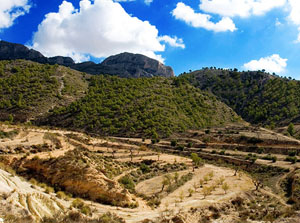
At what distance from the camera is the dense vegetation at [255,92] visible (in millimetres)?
82956

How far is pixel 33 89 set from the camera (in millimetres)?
69000

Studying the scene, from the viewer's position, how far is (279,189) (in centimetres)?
2881

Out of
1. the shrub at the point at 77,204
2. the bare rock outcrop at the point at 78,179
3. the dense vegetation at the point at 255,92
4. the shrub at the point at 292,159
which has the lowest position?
the shrub at the point at 77,204

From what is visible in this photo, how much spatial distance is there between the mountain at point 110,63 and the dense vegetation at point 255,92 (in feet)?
134

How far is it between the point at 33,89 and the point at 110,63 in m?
111

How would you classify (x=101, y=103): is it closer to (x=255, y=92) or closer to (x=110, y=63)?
(x=255, y=92)

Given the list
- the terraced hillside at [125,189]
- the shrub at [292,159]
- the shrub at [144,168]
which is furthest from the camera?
the shrub at [292,159]

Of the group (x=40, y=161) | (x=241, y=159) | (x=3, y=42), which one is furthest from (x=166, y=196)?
(x=3, y=42)

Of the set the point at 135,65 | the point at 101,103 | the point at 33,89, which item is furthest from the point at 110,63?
the point at 33,89

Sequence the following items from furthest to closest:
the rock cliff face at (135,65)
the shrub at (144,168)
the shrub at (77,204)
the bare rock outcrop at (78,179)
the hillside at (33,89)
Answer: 1. the rock cliff face at (135,65)
2. the hillside at (33,89)
3. the shrub at (144,168)
4. the bare rock outcrop at (78,179)
5. the shrub at (77,204)

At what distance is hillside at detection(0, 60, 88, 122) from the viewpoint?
60969mm

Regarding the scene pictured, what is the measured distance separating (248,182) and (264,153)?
64.7 ft

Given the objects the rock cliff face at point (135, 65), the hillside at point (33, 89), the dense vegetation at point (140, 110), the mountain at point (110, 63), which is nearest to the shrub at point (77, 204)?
the dense vegetation at point (140, 110)

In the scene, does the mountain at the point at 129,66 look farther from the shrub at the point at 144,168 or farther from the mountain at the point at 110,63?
the shrub at the point at 144,168
